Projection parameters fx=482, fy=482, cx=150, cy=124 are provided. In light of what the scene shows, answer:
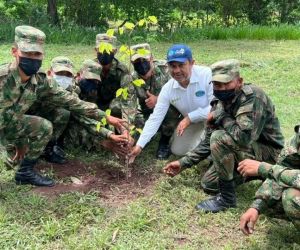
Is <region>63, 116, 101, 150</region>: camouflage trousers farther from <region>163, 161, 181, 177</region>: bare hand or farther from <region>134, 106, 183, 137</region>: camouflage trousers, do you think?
<region>163, 161, 181, 177</region>: bare hand

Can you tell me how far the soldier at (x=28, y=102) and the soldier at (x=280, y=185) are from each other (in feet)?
5.52


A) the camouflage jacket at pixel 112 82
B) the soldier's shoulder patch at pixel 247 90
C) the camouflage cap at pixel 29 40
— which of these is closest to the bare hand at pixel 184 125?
the camouflage jacket at pixel 112 82

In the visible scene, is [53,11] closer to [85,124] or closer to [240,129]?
[85,124]

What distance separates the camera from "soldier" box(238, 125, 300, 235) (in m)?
3.09

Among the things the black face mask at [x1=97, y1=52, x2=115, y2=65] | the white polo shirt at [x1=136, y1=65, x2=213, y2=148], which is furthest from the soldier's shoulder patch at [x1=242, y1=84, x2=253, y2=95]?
the black face mask at [x1=97, y1=52, x2=115, y2=65]

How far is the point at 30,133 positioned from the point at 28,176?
38 cm

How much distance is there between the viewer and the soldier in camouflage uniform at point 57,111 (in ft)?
15.6

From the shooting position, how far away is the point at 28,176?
4.30 metres

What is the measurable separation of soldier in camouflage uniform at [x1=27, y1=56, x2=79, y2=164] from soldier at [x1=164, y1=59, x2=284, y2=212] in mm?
1559

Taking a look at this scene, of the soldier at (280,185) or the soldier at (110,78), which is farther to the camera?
the soldier at (110,78)

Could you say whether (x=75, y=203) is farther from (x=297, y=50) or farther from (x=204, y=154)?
(x=297, y=50)

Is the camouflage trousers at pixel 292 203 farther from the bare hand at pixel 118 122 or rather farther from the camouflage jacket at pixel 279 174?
the bare hand at pixel 118 122

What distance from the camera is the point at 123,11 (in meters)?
16.0

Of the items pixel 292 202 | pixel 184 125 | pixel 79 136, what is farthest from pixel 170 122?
pixel 292 202
